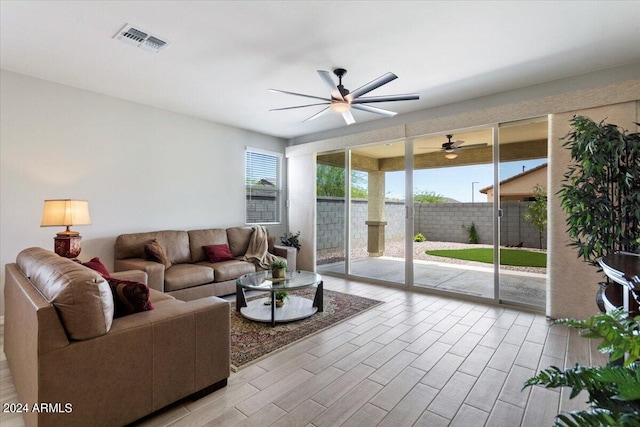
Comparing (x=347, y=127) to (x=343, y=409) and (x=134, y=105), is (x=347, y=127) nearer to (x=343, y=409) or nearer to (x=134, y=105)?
(x=134, y=105)

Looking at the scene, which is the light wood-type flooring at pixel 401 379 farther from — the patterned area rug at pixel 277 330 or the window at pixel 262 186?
the window at pixel 262 186

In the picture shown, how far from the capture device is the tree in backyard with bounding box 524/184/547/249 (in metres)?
3.71

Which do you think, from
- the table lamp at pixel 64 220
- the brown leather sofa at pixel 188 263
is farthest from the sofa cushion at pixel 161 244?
the table lamp at pixel 64 220

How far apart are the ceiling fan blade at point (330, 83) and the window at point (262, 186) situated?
9.83ft

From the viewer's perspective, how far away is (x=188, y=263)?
443 cm

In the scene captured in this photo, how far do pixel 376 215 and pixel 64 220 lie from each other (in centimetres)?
411

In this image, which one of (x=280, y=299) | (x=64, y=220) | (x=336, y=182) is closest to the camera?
(x=64, y=220)

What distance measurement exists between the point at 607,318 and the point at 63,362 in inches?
83.4

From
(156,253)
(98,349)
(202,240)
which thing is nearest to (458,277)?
(202,240)

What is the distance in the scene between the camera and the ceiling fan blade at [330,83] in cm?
271

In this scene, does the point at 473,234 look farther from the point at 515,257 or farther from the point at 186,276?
the point at 186,276

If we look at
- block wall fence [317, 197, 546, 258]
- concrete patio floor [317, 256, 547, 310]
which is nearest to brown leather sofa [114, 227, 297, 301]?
block wall fence [317, 197, 546, 258]

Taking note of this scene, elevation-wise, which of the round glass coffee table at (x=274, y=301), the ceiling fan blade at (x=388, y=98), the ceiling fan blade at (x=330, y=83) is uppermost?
the ceiling fan blade at (x=330, y=83)

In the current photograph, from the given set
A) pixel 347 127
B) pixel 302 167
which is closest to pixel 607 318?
pixel 347 127
